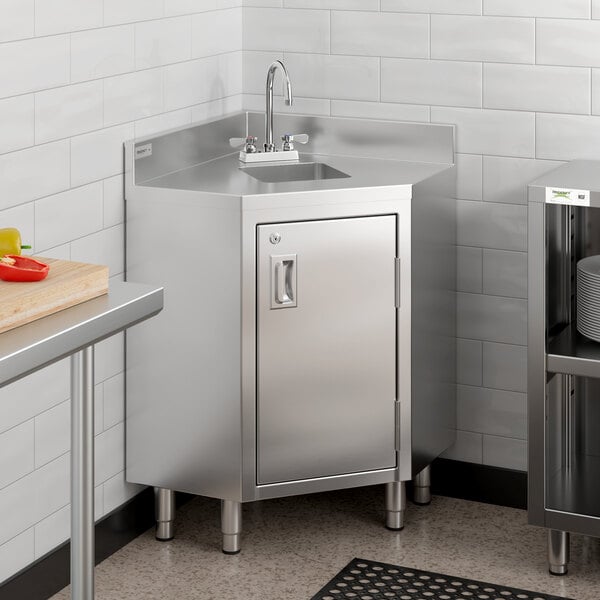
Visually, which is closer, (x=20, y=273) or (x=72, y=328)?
(x=72, y=328)

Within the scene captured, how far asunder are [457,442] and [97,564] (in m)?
1.20

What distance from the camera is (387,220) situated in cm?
339

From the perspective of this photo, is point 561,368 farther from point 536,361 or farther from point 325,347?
Result: point 325,347

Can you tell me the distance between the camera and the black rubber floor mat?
326 centimetres

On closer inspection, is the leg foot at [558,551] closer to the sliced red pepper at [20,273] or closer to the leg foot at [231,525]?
the leg foot at [231,525]

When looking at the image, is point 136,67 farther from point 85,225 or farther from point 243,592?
point 243,592

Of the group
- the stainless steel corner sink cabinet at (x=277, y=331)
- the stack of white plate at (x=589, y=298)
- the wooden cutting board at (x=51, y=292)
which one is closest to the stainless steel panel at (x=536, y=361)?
the stack of white plate at (x=589, y=298)

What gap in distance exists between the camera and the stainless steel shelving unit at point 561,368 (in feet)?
10.5

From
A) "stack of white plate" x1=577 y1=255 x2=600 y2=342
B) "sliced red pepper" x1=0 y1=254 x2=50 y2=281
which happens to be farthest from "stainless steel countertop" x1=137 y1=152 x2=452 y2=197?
"sliced red pepper" x1=0 y1=254 x2=50 y2=281

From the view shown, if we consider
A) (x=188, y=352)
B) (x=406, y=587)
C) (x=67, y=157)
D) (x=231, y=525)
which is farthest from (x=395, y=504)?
(x=67, y=157)

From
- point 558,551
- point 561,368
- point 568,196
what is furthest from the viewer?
point 558,551

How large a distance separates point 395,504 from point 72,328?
1.83m

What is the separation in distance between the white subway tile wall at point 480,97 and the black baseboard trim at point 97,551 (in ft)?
3.32

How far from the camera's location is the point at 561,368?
10.7 feet
